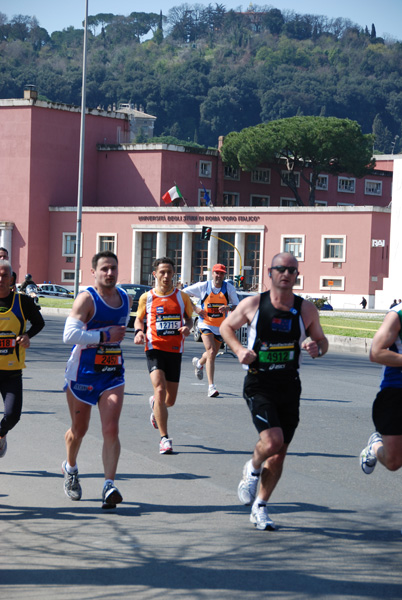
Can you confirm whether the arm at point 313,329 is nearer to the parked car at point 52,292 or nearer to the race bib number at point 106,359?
the race bib number at point 106,359

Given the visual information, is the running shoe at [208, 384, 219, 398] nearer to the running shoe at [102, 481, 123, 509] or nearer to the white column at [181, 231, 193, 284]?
the running shoe at [102, 481, 123, 509]

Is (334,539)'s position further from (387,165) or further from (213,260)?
(387,165)

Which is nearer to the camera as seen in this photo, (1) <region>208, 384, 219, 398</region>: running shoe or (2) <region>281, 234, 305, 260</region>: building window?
(1) <region>208, 384, 219, 398</region>: running shoe

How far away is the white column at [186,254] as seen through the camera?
6750 centimetres

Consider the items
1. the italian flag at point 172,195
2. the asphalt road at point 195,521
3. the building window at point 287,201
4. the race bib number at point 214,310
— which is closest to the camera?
the asphalt road at point 195,521

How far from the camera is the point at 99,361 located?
7.32 metres

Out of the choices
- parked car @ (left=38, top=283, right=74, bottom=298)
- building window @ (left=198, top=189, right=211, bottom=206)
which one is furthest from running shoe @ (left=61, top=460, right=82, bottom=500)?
building window @ (left=198, top=189, right=211, bottom=206)

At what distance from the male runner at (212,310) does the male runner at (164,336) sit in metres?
3.53

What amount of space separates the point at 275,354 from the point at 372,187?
81153 millimetres

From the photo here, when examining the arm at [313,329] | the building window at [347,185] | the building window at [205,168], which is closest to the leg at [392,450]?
the arm at [313,329]

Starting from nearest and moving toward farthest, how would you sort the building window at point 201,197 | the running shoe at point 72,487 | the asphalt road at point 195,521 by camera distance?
1. the asphalt road at point 195,521
2. the running shoe at point 72,487
3. the building window at point 201,197

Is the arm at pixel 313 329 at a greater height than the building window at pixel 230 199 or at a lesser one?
lesser

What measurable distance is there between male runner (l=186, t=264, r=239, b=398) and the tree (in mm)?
60009

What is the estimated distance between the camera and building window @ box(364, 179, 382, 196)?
8531 centimetres
